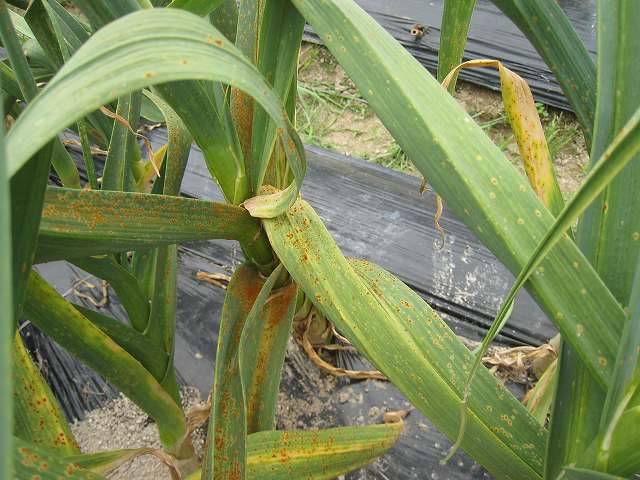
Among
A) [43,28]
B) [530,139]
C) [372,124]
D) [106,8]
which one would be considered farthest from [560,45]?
[372,124]

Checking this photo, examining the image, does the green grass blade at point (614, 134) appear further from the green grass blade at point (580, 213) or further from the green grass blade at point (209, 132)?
the green grass blade at point (209, 132)

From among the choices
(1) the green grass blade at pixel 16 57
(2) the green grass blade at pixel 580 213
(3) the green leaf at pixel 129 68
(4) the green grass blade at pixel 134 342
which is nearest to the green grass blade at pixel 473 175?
(2) the green grass blade at pixel 580 213

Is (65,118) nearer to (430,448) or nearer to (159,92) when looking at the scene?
(159,92)

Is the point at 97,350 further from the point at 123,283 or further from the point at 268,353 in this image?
the point at 268,353

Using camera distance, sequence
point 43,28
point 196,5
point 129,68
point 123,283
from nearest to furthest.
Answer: point 129,68, point 196,5, point 43,28, point 123,283

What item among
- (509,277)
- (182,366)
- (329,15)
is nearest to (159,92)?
(329,15)
